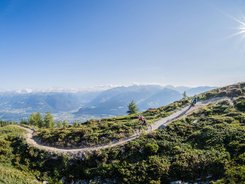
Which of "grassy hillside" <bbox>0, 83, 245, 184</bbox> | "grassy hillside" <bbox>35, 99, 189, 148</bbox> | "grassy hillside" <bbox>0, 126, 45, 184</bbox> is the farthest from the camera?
"grassy hillside" <bbox>35, 99, 189, 148</bbox>

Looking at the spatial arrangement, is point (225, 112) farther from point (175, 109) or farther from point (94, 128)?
point (94, 128)

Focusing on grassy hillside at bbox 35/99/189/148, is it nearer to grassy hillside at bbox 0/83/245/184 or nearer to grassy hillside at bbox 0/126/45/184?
grassy hillside at bbox 0/83/245/184

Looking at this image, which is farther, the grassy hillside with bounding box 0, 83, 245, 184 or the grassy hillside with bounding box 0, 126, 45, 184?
the grassy hillside with bounding box 0, 126, 45, 184

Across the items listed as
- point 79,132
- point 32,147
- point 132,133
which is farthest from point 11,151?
point 132,133

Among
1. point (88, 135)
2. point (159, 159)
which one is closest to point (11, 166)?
point (88, 135)

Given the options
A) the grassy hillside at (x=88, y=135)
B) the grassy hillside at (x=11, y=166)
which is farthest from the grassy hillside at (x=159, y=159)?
the grassy hillside at (x=88, y=135)

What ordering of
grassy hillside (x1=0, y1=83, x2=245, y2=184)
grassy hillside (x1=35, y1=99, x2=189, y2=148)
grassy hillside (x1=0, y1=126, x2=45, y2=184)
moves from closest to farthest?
grassy hillside (x1=0, y1=83, x2=245, y2=184)
grassy hillside (x1=0, y1=126, x2=45, y2=184)
grassy hillside (x1=35, y1=99, x2=189, y2=148)

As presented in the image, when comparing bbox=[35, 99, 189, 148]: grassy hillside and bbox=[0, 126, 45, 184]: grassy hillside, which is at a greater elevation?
bbox=[35, 99, 189, 148]: grassy hillside

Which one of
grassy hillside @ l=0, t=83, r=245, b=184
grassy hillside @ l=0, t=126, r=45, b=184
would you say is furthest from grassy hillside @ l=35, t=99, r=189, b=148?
grassy hillside @ l=0, t=126, r=45, b=184
